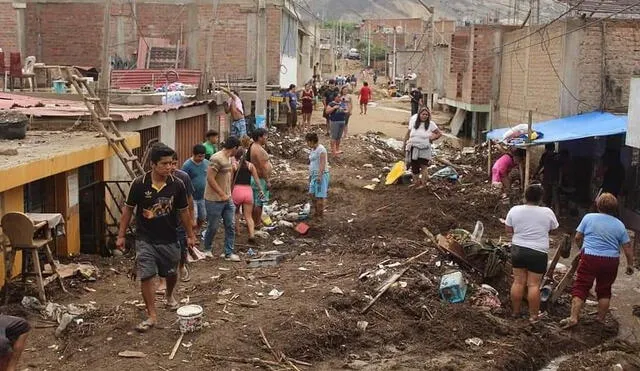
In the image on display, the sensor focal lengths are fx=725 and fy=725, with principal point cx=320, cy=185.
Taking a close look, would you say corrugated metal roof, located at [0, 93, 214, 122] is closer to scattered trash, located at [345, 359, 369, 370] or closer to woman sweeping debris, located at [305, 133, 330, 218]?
woman sweeping debris, located at [305, 133, 330, 218]

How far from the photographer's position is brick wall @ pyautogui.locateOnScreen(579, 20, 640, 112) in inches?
568

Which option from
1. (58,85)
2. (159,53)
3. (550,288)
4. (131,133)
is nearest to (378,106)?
(159,53)

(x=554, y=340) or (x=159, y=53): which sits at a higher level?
(x=159, y=53)

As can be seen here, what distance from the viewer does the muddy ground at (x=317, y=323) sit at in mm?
6082

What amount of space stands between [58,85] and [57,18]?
1247cm

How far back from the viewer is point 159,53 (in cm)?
2681

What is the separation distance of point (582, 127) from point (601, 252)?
6.34m

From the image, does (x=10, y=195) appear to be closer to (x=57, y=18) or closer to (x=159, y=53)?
(x=159, y=53)

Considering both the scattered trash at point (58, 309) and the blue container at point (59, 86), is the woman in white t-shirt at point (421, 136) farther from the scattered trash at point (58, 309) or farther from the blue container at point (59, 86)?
the blue container at point (59, 86)

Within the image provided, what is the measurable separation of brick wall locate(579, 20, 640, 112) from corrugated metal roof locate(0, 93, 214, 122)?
8365 millimetres

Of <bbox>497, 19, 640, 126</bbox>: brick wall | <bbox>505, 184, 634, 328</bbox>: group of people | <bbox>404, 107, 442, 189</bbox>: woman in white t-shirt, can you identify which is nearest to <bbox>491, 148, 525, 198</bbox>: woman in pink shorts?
<bbox>404, 107, 442, 189</bbox>: woman in white t-shirt

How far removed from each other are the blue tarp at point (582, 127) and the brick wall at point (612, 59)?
595mm

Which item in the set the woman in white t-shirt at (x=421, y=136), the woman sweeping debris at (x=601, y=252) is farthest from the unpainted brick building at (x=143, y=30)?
the woman sweeping debris at (x=601, y=252)

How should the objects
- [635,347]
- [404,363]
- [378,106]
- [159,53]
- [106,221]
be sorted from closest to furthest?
[404,363] < [635,347] < [106,221] < [159,53] < [378,106]
